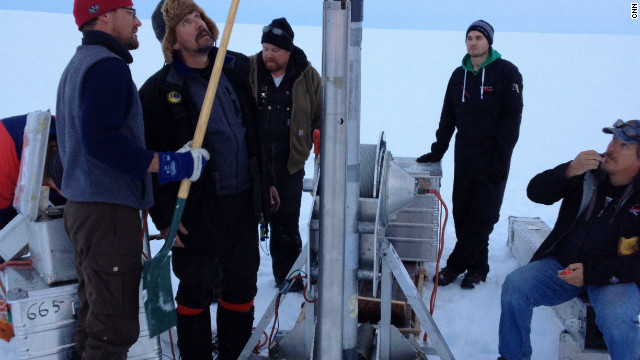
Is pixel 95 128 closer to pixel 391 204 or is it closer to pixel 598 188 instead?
pixel 391 204

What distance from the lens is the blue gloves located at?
248 centimetres

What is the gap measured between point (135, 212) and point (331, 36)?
3.79 ft

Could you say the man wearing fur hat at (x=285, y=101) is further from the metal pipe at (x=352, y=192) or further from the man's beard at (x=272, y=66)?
the metal pipe at (x=352, y=192)

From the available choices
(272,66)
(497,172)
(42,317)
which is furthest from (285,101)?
(42,317)

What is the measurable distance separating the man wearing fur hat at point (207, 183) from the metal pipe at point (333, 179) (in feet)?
2.37

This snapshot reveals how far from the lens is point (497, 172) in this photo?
4.23 m

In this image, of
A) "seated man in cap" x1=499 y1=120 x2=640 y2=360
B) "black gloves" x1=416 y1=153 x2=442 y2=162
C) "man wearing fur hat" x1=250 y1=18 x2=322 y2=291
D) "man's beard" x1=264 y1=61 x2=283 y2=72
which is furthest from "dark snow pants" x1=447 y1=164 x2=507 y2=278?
"man's beard" x1=264 y1=61 x2=283 y2=72

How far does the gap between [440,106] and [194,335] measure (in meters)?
13.2

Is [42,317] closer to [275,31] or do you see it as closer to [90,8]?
[90,8]

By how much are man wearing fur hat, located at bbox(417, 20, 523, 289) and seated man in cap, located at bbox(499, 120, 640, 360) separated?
36.9 inches

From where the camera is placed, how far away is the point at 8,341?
358cm

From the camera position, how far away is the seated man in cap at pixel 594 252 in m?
2.94

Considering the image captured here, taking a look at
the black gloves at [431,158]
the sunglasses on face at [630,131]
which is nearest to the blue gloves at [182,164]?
the sunglasses on face at [630,131]

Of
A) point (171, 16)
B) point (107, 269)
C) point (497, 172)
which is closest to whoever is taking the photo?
point (107, 269)
